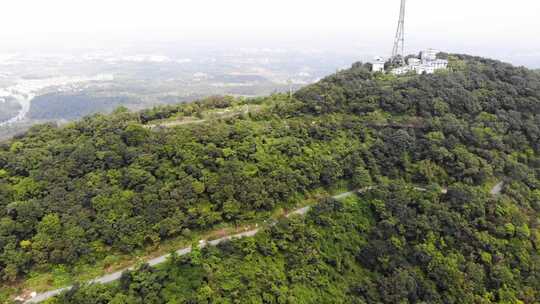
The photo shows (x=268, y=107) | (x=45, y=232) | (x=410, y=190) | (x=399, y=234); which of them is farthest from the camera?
(x=268, y=107)

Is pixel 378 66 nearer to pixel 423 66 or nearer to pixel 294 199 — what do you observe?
pixel 423 66

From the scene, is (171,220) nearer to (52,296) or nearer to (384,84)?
(52,296)

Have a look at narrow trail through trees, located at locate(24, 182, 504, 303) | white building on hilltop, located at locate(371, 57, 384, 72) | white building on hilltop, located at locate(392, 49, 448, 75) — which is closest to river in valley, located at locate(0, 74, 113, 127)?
narrow trail through trees, located at locate(24, 182, 504, 303)

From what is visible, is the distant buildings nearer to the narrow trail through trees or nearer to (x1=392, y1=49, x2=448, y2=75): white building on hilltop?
(x1=392, y1=49, x2=448, y2=75): white building on hilltop

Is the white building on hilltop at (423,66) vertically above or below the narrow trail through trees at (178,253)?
above

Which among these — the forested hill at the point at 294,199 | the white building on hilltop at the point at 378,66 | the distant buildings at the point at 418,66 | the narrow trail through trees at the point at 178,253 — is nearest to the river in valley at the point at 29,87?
the forested hill at the point at 294,199

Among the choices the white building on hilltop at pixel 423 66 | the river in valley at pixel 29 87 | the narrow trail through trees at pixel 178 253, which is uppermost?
the white building on hilltop at pixel 423 66

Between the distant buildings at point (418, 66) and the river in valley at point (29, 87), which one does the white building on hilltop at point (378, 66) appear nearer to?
the distant buildings at point (418, 66)

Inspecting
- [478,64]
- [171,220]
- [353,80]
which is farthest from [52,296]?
[478,64]

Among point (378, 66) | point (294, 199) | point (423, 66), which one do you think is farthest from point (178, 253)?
point (423, 66)
